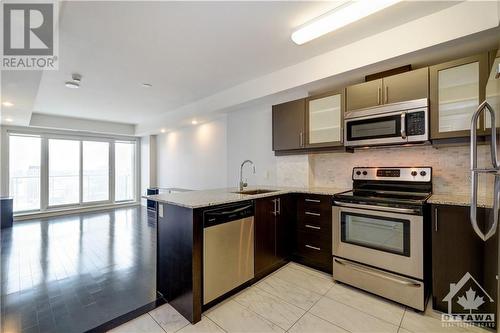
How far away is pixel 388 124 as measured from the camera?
2.39 metres

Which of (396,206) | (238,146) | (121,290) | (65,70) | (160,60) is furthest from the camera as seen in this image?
(238,146)

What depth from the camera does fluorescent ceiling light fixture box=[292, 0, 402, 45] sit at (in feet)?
5.72

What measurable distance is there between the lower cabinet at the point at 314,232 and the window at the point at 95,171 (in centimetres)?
690

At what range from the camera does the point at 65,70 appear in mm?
3107

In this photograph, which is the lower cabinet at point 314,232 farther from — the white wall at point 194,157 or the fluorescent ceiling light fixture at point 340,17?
the white wall at point 194,157

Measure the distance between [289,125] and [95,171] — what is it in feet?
22.2

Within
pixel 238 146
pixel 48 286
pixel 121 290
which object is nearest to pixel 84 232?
pixel 48 286

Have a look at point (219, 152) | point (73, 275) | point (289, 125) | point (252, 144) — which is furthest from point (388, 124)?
point (73, 275)

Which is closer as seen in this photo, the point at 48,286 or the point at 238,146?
the point at 48,286

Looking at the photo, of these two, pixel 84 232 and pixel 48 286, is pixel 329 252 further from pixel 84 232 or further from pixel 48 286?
pixel 84 232

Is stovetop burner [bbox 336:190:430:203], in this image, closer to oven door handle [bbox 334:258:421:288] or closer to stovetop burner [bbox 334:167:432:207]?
stovetop burner [bbox 334:167:432:207]

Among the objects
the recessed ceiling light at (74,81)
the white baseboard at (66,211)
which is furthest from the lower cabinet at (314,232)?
the white baseboard at (66,211)

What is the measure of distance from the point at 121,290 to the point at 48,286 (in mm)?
844

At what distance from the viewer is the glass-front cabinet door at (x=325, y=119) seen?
2.79 meters
